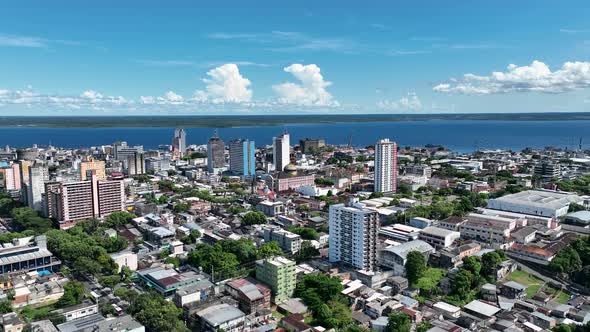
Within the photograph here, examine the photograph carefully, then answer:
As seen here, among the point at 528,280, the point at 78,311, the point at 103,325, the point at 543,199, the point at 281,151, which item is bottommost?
the point at 528,280

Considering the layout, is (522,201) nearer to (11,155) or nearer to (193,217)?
(193,217)

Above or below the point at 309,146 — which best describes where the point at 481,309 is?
below

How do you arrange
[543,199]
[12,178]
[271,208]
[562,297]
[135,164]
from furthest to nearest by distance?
[135,164]
[12,178]
[271,208]
[543,199]
[562,297]

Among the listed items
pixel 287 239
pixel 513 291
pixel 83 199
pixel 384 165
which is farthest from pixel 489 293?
pixel 83 199

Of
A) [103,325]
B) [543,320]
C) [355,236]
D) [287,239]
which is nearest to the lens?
[103,325]

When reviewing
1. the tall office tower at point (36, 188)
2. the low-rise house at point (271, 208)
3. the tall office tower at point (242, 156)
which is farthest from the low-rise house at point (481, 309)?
the tall office tower at point (242, 156)

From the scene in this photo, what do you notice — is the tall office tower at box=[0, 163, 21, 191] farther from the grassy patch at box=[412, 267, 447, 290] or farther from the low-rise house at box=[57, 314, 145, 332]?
the grassy patch at box=[412, 267, 447, 290]

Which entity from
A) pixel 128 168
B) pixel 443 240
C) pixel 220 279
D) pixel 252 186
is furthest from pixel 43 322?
pixel 128 168

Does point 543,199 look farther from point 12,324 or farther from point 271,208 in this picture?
point 12,324
